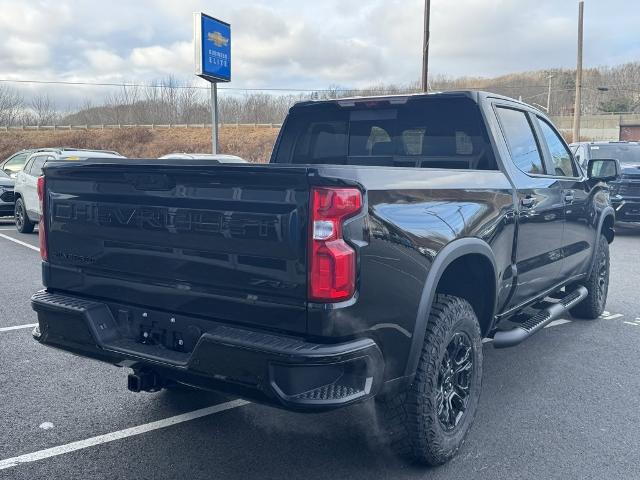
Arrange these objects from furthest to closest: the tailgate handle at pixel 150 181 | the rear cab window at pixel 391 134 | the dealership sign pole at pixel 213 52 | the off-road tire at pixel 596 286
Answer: the dealership sign pole at pixel 213 52 → the off-road tire at pixel 596 286 → the rear cab window at pixel 391 134 → the tailgate handle at pixel 150 181

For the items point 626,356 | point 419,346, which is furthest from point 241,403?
point 626,356

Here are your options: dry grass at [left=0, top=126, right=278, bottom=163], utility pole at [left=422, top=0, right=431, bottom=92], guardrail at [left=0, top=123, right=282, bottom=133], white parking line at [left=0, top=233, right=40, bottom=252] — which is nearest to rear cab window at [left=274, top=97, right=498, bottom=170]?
white parking line at [left=0, top=233, right=40, bottom=252]

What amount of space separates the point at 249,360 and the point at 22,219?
11648 millimetres

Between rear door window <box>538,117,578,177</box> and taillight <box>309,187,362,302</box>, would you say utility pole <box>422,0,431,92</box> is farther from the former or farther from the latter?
taillight <box>309,187,362,302</box>

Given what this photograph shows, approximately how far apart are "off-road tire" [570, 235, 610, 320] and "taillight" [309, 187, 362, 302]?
4078 mm

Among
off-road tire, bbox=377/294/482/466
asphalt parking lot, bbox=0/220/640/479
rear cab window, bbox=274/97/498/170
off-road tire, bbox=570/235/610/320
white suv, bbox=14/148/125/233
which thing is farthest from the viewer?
white suv, bbox=14/148/125/233

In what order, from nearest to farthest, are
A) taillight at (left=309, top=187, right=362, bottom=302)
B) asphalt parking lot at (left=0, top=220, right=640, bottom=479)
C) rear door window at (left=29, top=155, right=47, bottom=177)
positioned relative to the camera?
taillight at (left=309, top=187, right=362, bottom=302), asphalt parking lot at (left=0, top=220, right=640, bottom=479), rear door window at (left=29, top=155, right=47, bottom=177)

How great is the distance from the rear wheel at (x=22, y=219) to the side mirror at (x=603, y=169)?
10.8 metres

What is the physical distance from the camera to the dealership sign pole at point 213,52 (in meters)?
13.3

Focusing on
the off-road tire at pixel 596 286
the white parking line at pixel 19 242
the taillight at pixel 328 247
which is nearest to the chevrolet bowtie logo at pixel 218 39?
the white parking line at pixel 19 242

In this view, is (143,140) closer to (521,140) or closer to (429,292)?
(521,140)

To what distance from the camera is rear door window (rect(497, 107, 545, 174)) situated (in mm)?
4195

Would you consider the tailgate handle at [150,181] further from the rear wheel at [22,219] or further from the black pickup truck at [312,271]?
the rear wheel at [22,219]

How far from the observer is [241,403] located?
4.03 meters
